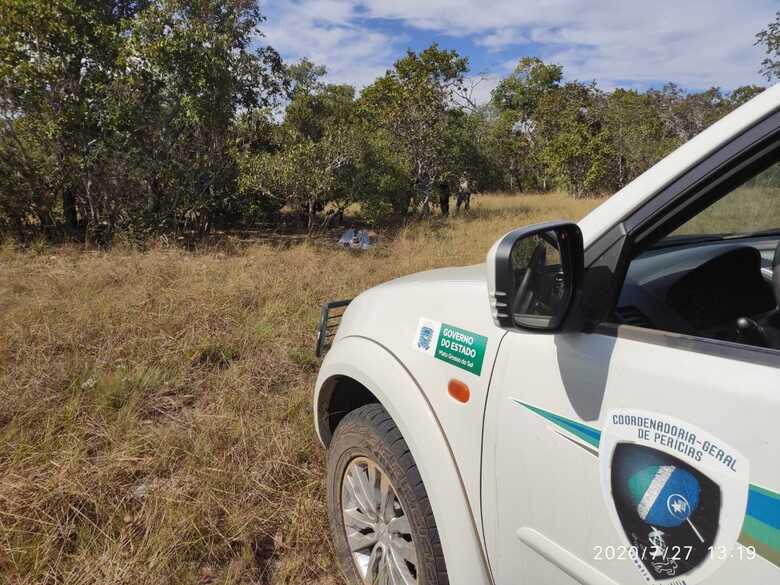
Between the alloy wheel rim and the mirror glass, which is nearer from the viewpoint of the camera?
the mirror glass

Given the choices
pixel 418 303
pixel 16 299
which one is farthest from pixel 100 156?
pixel 418 303

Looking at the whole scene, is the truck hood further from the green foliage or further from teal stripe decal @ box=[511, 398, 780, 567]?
the green foliage

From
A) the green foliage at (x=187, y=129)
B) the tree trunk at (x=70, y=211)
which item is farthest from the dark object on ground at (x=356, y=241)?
the tree trunk at (x=70, y=211)

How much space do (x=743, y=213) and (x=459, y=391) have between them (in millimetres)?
1098

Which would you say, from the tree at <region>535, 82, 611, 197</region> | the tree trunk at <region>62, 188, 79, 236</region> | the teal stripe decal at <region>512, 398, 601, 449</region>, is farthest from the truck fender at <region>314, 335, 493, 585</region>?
the tree at <region>535, 82, 611, 197</region>

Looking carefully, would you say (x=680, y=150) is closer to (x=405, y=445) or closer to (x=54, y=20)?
(x=405, y=445)

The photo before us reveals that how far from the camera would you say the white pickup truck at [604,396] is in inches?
35.9

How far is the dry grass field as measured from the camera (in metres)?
2.15

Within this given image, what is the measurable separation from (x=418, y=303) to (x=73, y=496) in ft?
6.57

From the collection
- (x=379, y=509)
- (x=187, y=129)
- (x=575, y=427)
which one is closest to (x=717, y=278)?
Answer: (x=575, y=427)

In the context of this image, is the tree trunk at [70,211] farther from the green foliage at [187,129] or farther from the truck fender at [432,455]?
the truck fender at [432,455]

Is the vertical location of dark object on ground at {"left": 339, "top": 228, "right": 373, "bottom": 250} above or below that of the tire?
above

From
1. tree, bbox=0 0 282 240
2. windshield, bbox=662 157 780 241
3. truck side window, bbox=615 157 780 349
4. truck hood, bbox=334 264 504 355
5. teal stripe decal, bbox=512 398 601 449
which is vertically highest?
tree, bbox=0 0 282 240

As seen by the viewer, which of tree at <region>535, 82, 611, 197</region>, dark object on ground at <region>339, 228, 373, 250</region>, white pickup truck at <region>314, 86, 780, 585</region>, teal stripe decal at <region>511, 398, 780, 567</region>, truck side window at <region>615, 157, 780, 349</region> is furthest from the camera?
tree at <region>535, 82, 611, 197</region>
